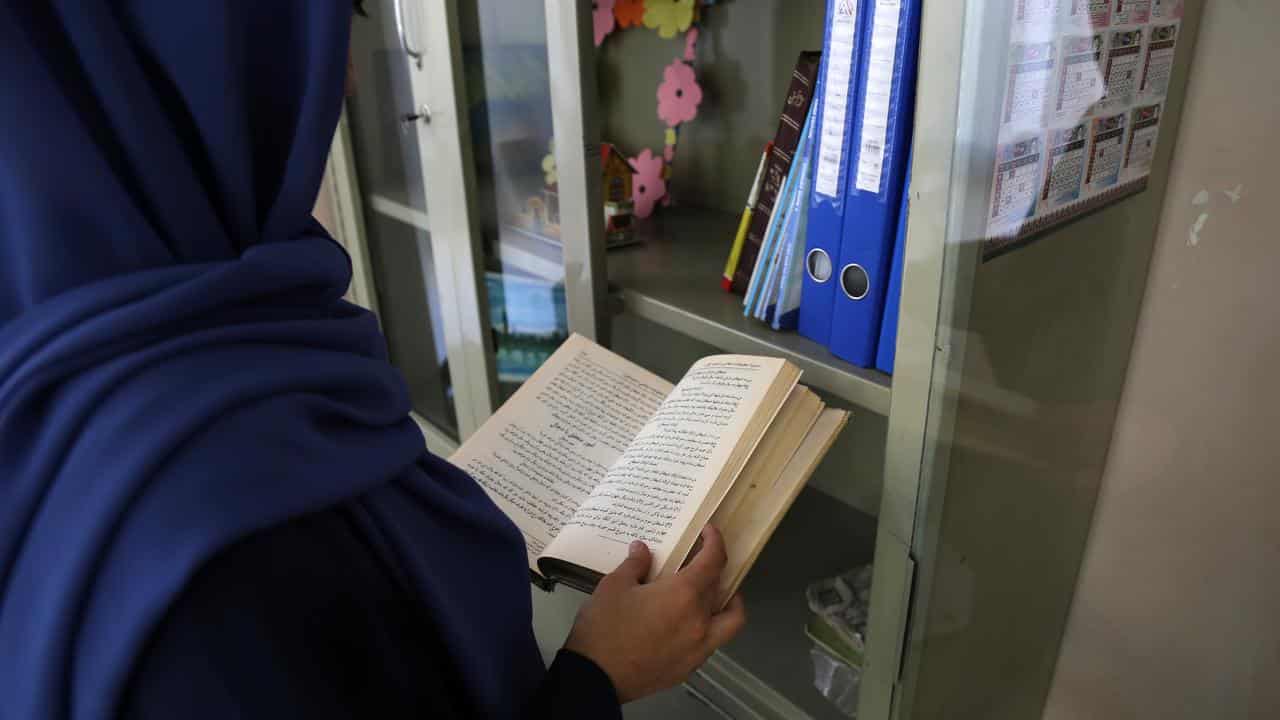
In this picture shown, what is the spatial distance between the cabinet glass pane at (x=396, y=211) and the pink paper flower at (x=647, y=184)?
0.39 metres

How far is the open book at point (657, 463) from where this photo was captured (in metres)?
0.79

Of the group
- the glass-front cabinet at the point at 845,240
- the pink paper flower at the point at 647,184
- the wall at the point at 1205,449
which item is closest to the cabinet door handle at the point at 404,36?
the glass-front cabinet at the point at 845,240

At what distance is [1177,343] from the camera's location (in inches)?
37.1

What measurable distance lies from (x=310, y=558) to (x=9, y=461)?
156 millimetres

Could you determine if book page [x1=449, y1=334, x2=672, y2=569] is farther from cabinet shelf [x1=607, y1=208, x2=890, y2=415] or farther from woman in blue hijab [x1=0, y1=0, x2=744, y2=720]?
woman in blue hijab [x1=0, y1=0, x2=744, y2=720]

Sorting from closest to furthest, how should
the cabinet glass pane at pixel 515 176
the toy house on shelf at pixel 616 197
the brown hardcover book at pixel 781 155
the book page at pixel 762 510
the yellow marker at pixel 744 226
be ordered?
the book page at pixel 762 510 < the brown hardcover book at pixel 781 155 < the yellow marker at pixel 744 226 < the cabinet glass pane at pixel 515 176 < the toy house on shelf at pixel 616 197

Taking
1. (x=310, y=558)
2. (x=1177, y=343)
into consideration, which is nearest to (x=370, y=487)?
(x=310, y=558)

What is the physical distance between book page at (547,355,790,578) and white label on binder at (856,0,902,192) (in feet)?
0.67

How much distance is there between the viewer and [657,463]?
33.6 inches

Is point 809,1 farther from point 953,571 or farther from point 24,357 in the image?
point 24,357

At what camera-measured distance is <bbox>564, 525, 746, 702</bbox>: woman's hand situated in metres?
0.68

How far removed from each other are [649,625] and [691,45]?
3.53 ft

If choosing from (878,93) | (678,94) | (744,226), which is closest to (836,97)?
(878,93)

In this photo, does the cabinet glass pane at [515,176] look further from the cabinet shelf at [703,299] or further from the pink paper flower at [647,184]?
the pink paper flower at [647,184]
